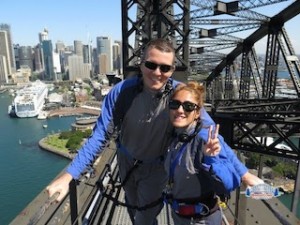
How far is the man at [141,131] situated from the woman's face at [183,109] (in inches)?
4.9

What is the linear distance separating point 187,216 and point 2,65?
144952 millimetres

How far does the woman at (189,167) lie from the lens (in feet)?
6.44

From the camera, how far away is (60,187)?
6.52 feet

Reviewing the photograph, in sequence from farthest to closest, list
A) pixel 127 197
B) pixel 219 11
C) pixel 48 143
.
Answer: pixel 48 143 < pixel 219 11 < pixel 127 197

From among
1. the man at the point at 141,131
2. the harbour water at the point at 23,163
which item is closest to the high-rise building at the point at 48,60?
the harbour water at the point at 23,163

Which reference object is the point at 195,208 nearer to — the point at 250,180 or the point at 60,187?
the point at 250,180

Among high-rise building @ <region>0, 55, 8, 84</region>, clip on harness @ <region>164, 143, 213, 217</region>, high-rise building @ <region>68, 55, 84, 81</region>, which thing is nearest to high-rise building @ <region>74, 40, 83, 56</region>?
high-rise building @ <region>68, 55, 84, 81</region>

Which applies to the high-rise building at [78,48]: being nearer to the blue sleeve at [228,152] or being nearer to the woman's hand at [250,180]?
the blue sleeve at [228,152]

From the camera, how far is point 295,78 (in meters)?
9.12

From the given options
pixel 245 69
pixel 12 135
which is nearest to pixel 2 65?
pixel 12 135

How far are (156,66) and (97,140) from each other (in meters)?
0.62

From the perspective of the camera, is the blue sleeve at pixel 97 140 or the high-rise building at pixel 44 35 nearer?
the blue sleeve at pixel 97 140

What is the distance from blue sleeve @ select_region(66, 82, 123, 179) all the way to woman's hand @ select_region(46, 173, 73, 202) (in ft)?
0.23

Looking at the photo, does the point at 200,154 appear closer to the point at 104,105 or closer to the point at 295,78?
the point at 104,105
